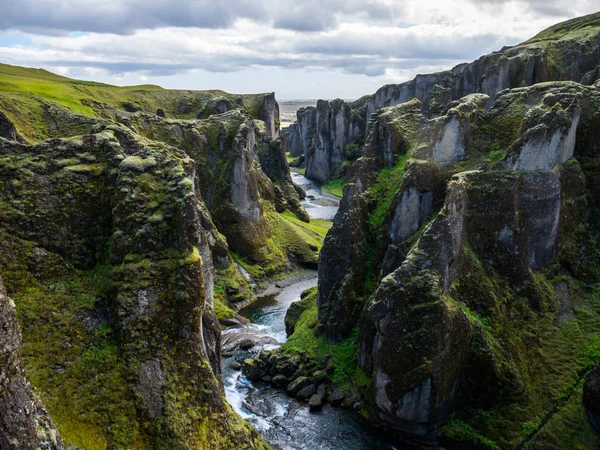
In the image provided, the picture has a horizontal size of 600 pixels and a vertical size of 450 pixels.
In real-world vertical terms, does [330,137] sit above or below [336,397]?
above

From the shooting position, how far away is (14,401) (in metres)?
16.0

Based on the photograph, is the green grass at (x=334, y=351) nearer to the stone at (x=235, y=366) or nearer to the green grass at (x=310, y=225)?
the stone at (x=235, y=366)

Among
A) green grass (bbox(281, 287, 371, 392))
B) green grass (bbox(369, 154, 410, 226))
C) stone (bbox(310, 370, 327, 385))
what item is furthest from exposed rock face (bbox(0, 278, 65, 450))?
green grass (bbox(369, 154, 410, 226))

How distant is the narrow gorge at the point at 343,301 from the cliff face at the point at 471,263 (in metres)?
0.17

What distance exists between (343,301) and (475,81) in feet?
308

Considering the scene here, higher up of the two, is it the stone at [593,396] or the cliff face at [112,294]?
the cliff face at [112,294]

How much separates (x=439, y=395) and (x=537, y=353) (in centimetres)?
970

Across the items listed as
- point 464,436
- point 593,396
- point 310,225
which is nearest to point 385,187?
point 464,436

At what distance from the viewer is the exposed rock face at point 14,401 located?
1564cm

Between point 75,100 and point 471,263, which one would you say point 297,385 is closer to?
point 471,263

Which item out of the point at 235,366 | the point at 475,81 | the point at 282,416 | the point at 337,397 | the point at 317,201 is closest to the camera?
the point at 282,416

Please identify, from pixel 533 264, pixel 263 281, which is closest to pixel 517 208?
pixel 533 264

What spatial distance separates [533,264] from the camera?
45000 millimetres

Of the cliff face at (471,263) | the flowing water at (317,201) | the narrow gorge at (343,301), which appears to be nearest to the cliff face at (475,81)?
the flowing water at (317,201)
